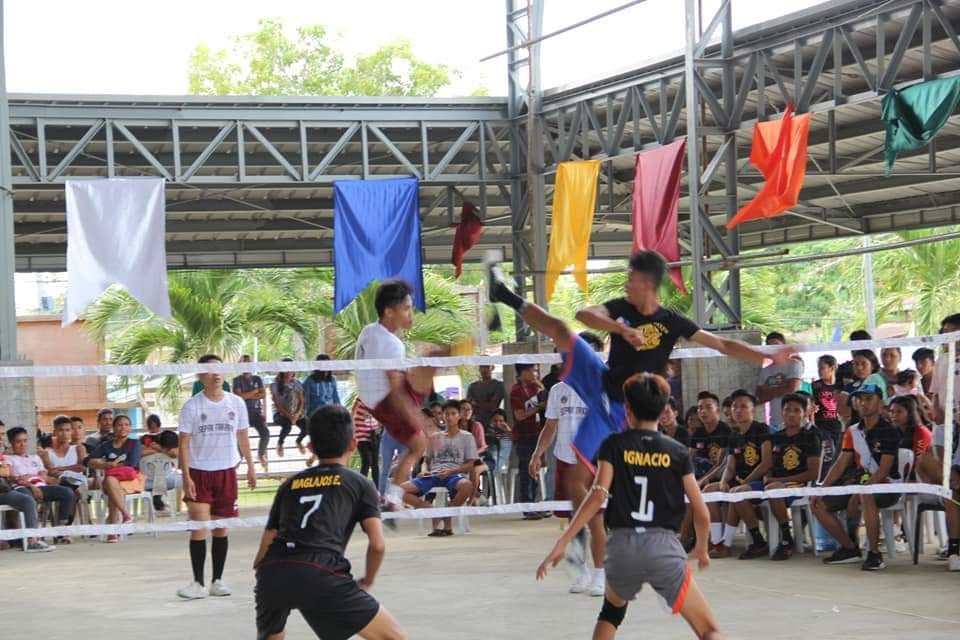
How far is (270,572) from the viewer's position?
230 inches

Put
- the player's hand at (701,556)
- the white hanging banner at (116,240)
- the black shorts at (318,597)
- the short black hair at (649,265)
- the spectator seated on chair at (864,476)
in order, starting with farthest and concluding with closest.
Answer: the white hanging banner at (116,240), the spectator seated on chair at (864,476), the short black hair at (649,265), the player's hand at (701,556), the black shorts at (318,597)

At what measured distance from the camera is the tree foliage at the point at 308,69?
59.1 metres

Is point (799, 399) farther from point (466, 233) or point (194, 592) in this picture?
point (466, 233)

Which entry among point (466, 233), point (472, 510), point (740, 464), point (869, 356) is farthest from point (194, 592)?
point (466, 233)

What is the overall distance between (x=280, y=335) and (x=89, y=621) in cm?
2201

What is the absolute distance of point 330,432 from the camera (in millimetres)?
5992

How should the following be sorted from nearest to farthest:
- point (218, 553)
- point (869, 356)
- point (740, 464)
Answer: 1. point (218, 553)
2. point (740, 464)
3. point (869, 356)

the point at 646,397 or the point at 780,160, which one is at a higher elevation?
the point at 780,160

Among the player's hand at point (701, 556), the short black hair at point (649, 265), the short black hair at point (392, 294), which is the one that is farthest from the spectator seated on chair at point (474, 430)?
the player's hand at point (701, 556)

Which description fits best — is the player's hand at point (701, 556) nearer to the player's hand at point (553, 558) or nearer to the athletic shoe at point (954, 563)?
the player's hand at point (553, 558)

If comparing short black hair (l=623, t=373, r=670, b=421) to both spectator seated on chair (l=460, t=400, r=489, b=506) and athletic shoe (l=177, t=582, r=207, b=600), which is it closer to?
athletic shoe (l=177, t=582, r=207, b=600)

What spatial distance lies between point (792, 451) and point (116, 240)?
10619 millimetres

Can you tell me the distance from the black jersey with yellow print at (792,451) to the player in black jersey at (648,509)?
581cm

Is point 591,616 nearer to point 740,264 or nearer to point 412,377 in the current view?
point 412,377
